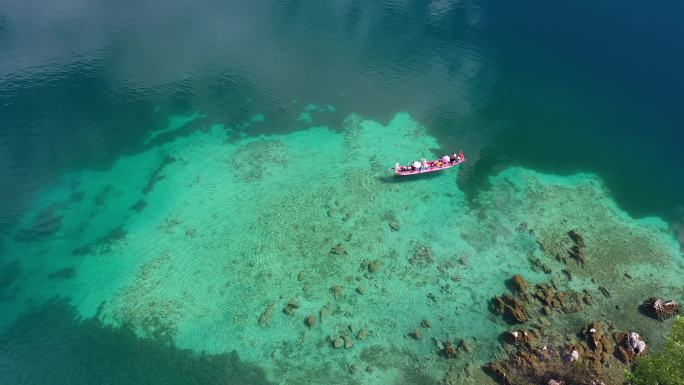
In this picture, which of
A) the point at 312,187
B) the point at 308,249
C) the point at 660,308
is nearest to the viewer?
the point at 660,308

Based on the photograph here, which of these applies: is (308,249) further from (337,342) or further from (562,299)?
(562,299)

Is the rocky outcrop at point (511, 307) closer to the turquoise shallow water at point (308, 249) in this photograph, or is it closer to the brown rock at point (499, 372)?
the turquoise shallow water at point (308, 249)

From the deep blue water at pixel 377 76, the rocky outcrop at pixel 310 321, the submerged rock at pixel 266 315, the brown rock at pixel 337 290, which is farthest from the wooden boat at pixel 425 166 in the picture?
the submerged rock at pixel 266 315

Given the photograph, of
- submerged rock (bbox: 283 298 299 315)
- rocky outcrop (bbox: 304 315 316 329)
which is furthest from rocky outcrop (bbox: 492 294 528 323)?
submerged rock (bbox: 283 298 299 315)

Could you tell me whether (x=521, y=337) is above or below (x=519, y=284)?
below

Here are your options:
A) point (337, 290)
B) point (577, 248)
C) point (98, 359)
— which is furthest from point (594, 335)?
point (98, 359)

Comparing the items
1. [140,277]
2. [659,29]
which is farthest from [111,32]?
[659,29]

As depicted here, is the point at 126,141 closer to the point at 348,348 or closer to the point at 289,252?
the point at 289,252
